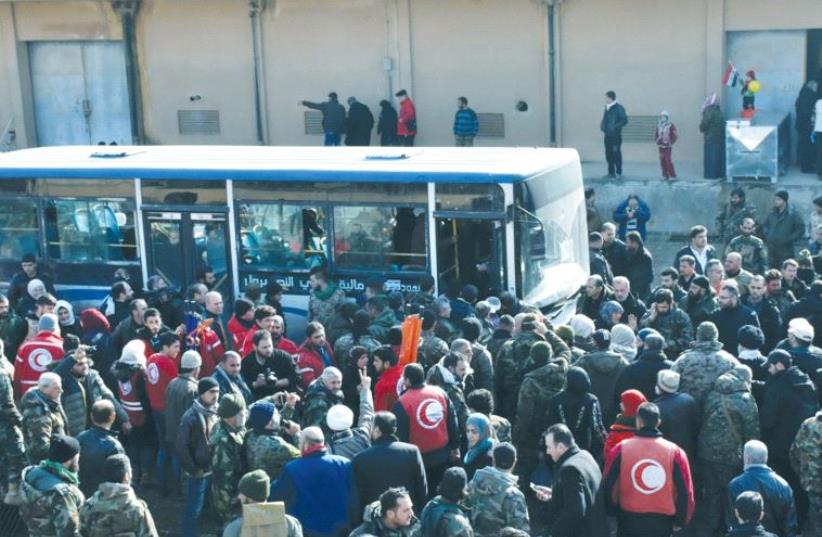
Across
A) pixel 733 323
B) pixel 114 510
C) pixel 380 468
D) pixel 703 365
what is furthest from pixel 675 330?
pixel 114 510

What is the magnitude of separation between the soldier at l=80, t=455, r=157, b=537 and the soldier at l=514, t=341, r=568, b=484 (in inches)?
139

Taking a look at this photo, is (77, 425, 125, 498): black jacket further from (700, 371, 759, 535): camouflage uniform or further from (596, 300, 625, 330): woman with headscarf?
(596, 300, 625, 330): woman with headscarf

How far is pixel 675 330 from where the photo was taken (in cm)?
1261

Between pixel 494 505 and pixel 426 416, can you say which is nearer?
pixel 494 505

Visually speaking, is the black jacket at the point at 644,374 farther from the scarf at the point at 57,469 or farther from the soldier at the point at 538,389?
the scarf at the point at 57,469

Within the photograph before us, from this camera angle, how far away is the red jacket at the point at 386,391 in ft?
37.2

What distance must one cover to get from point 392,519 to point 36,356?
5.21 meters

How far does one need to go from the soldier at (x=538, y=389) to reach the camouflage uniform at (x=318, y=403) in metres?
1.57

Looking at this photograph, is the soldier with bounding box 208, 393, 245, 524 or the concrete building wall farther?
the concrete building wall

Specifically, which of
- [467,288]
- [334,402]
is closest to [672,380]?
[334,402]

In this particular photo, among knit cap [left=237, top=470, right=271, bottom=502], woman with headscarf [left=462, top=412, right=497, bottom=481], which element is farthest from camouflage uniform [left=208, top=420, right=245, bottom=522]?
woman with headscarf [left=462, top=412, right=497, bottom=481]

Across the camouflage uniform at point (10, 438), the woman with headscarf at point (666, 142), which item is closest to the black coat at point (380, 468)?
the camouflage uniform at point (10, 438)

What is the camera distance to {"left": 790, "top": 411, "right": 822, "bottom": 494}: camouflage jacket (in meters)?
9.94

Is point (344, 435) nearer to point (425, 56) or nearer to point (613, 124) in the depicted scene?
point (613, 124)
